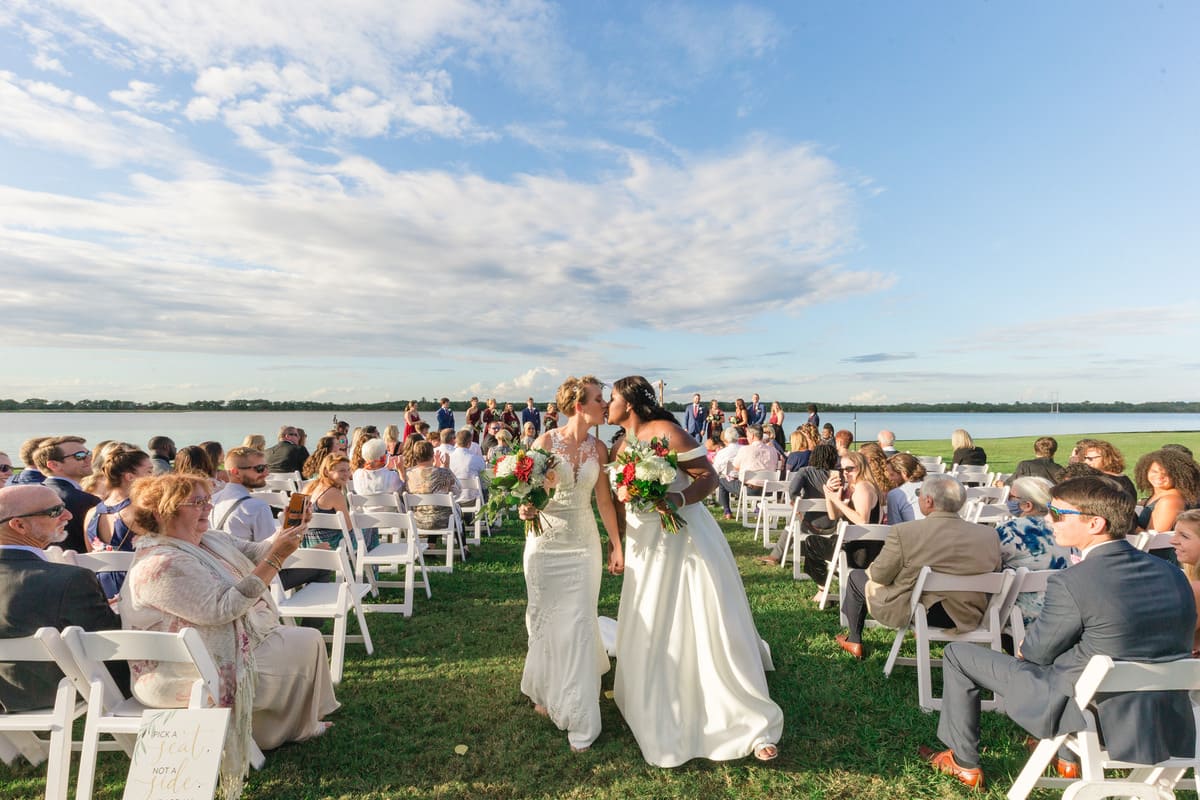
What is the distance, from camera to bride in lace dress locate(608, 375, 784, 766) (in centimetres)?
359

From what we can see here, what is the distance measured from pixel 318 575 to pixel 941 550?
17.5 ft

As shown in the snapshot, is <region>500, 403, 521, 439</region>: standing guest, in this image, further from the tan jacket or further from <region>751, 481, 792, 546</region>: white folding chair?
the tan jacket

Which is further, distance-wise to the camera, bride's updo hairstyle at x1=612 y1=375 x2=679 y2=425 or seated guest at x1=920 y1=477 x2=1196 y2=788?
bride's updo hairstyle at x1=612 y1=375 x2=679 y2=425

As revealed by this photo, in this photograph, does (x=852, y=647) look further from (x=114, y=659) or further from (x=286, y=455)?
(x=286, y=455)

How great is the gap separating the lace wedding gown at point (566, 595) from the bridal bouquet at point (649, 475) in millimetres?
383

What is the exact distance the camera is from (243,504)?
516 centimetres

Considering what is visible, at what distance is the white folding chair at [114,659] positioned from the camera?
2713 mm

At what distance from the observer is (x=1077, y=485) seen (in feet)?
9.36

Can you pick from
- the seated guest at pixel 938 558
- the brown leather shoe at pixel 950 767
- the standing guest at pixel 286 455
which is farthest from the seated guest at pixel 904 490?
the standing guest at pixel 286 455

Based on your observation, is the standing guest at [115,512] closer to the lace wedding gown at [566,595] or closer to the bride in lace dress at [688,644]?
the lace wedding gown at [566,595]

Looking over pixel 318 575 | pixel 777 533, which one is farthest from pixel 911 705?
pixel 777 533

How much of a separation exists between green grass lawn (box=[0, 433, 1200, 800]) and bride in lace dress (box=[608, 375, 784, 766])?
15 cm

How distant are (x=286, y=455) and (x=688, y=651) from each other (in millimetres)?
8511

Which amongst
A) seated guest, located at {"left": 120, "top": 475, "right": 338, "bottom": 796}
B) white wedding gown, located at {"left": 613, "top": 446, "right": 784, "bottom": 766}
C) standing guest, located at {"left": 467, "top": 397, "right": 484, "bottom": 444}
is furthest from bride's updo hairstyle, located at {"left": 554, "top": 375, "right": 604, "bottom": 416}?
standing guest, located at {"left": 467, "top": 397, "right": 484, "bottom": 444}
